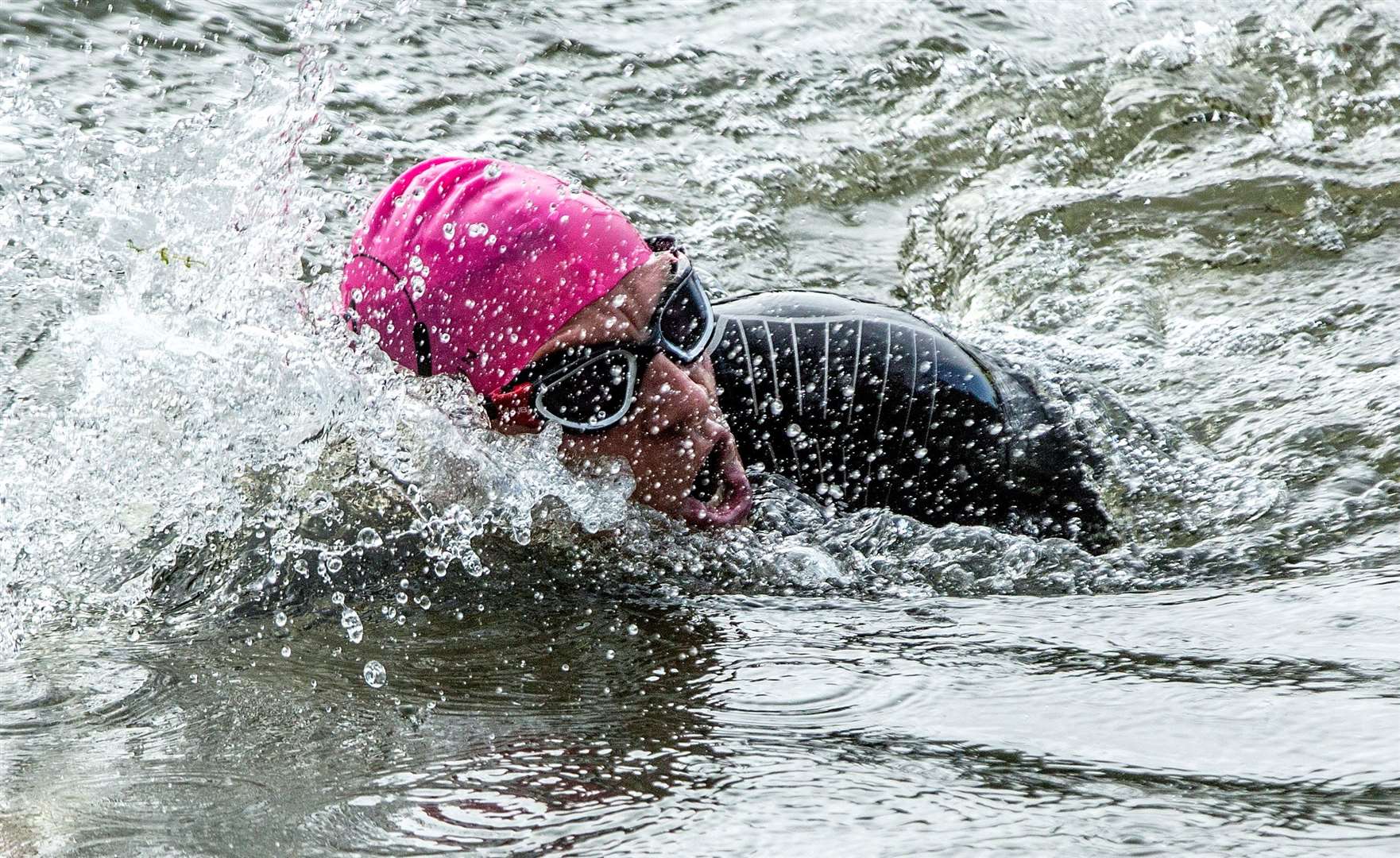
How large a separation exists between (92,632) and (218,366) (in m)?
→ 0.83

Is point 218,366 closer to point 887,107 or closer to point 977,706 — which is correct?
point 977,706

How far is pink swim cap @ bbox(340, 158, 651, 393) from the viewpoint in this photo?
319cm

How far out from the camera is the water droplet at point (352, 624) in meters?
2.95

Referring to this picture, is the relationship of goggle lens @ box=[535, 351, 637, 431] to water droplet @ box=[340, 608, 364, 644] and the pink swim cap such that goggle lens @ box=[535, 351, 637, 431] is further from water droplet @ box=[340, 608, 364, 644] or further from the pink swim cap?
water droplet @ box=[340, 608, 364, 644]

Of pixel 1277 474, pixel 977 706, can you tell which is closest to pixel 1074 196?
pixel 1277 474

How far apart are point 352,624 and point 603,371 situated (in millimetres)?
777

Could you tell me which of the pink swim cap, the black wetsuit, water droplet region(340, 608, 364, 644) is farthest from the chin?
water droplet region(340, 608, 364, 644)

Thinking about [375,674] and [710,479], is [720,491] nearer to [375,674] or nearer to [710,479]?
[710,479]

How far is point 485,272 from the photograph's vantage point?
3182mm

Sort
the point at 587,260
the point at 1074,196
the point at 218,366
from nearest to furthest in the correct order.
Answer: the point at 587,260, the point at 218,366, the point at 1074,196

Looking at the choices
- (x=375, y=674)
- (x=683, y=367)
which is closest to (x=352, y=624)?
(x=375, y=674)

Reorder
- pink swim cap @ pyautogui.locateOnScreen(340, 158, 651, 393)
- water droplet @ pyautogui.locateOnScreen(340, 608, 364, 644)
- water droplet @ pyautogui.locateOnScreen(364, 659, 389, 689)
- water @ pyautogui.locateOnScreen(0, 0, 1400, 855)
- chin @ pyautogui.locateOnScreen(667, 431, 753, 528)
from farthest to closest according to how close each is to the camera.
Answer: chin @ pyautogui.locateOnScreen(667, 431, 753, 528), pink swim cap @ pyautogui.locateOnScreen(340, 158, 651, 393), water droplet @ pyautogui.locateOnScreen(340, 608, 364, 644), water droplet @ pyautogui.locateOnScreen(364, 659, 389, 689), water @ pyautogui.locateOnScreen(0, 0, 1400, 855)

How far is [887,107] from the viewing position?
23.4 feet

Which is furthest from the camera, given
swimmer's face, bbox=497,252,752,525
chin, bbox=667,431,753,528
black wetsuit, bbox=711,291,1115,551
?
black wetsuit, bbox=711,291,1115,551
